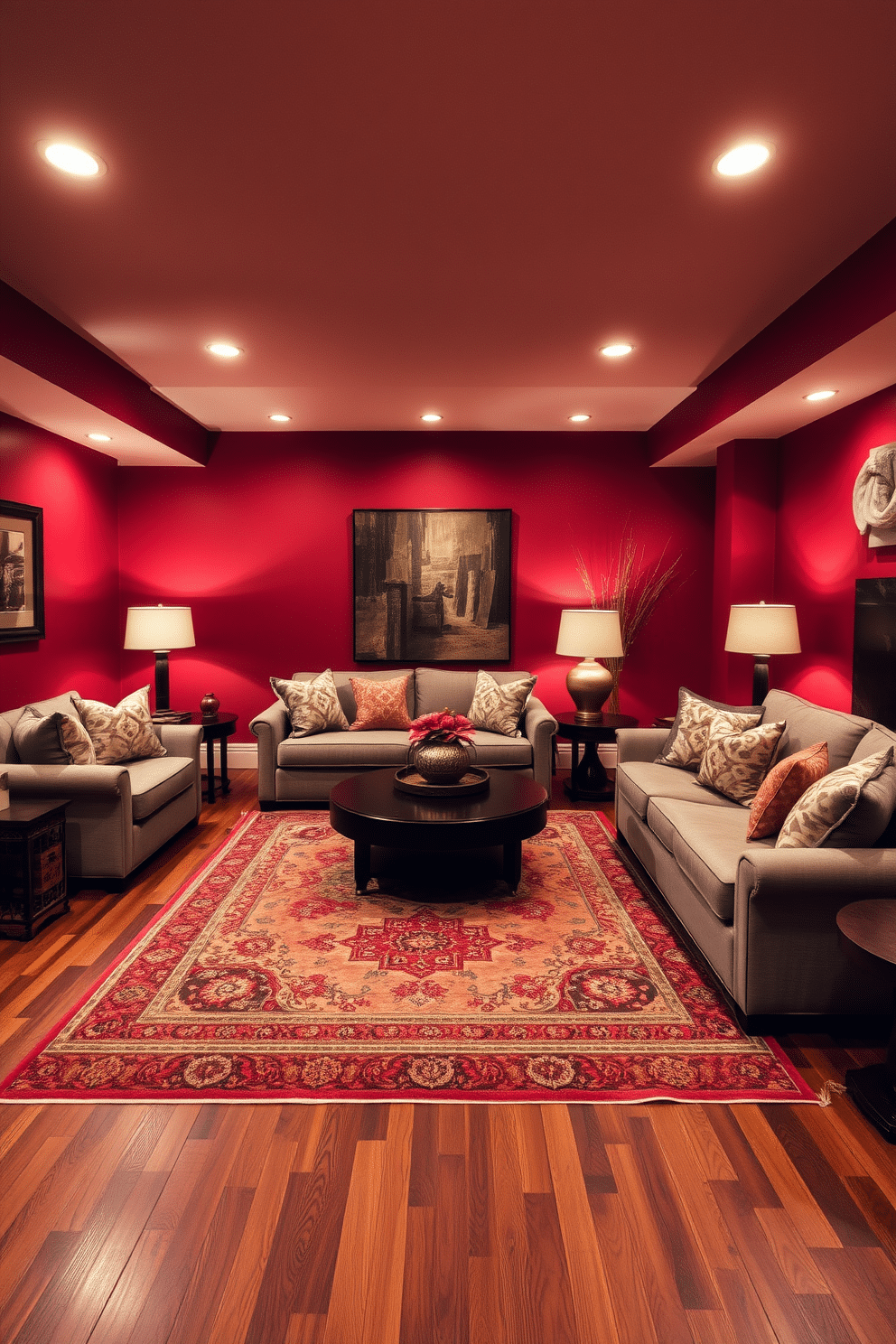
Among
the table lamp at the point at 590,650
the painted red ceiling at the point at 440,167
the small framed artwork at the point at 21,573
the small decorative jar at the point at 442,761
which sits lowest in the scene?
the small decorative jar at the point at 442,761

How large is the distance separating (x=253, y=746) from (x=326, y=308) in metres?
3.73

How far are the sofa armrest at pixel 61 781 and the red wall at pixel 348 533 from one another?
2.61 metres

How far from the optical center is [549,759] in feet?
15.4

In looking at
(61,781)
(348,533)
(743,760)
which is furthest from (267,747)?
(743,760)

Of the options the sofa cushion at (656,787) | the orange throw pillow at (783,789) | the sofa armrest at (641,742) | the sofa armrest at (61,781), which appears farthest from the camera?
the sofa armrest at (641,742)

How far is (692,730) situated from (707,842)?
1217mm

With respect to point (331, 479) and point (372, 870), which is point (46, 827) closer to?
point (372, 870)

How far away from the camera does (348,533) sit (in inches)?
228

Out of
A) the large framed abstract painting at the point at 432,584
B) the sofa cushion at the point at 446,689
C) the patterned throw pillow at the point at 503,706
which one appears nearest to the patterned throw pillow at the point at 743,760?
the patterned throw pillow at the point at 503,706

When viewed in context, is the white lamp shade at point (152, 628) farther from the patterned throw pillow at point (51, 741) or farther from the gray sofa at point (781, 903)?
the gray sofa at point (781, 903)

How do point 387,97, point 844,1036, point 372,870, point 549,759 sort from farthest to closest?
point 549,759 < point 372,870 < point 844,1036 < point 387,97

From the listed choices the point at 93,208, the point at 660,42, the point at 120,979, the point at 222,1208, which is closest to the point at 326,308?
the point at 93,208

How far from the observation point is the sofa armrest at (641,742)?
13.6 ft

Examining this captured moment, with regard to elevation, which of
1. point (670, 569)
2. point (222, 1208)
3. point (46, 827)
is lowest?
point (222, 1208)
